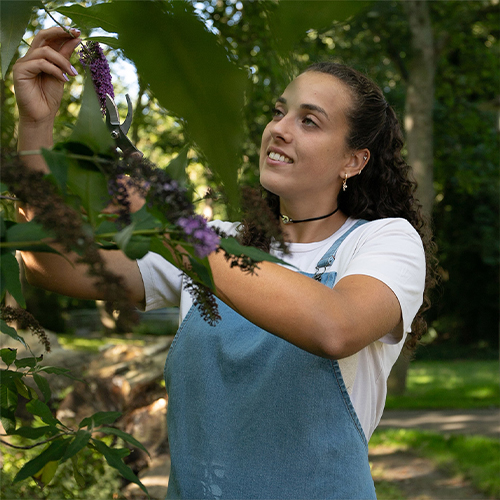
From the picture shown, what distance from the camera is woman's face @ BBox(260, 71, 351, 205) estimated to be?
1439mm

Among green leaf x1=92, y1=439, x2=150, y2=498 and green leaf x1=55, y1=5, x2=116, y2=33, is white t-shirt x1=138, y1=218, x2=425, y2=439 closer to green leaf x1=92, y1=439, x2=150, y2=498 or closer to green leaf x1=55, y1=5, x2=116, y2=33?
green leaf x1=92, y1=439, x2=150, y2=498

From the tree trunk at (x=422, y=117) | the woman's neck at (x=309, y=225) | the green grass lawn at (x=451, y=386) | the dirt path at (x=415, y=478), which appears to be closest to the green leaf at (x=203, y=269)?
the woman's neck at (x=309, y=225)

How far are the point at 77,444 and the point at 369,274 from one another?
58 cm

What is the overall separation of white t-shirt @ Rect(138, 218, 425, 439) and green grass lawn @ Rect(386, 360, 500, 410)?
664 cm

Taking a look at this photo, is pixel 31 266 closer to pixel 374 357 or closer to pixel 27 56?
pixel 27 56

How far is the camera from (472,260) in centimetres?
1480

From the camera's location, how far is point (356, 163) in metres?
1.79

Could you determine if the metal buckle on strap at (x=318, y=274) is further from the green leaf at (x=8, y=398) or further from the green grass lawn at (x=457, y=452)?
the green grass lawn at (x=457, y=452)

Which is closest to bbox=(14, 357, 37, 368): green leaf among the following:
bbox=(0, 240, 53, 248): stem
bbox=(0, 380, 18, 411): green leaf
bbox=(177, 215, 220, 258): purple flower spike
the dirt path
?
bbox=(0, 380, 18, 411): green leaf

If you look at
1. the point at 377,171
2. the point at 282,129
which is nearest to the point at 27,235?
the point at 282,129

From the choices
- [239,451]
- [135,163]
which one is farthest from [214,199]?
[239,451]

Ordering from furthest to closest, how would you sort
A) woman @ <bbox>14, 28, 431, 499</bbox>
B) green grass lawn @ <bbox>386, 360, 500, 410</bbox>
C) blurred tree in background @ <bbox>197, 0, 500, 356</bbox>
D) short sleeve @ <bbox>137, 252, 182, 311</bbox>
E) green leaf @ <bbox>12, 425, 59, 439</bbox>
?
green grass lawn @ <bbox>386, 360, 500, 410</bbox> → blurred tree in background @ <bbox>197, 0, 500, 356</bbox> → short sleeve @ <bbox>137, 252, 182, 311</bbox> → woman @ <bbox>14, 28, 431, 499</bbox> → green leaf @ <bbox>12, 425, 59, 439</bbox>

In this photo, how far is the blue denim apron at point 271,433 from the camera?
4.73 feet

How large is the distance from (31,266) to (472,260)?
49.0 ft
